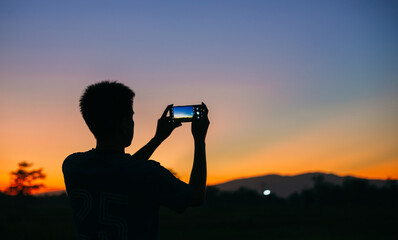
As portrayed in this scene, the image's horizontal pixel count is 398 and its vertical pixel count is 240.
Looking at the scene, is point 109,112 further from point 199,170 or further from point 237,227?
point 237,227

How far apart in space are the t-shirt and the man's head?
0.35 ft

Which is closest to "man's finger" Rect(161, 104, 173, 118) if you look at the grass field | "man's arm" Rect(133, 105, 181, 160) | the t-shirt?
"man's arm" Rect(133, 105, 181, 160)

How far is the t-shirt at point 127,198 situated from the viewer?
5.98 ft

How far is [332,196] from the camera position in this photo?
118m

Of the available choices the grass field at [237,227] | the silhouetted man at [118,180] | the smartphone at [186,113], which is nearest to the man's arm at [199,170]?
the silhouetted man at [118,180]

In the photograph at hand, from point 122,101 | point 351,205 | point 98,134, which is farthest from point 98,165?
point 351,205

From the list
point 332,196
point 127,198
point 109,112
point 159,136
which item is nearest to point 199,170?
point 127,198

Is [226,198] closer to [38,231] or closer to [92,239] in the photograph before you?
[38,231]

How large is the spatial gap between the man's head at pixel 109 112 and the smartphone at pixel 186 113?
36cm

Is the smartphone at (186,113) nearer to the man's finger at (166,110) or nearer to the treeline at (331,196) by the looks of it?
the man's finger at (166,110)

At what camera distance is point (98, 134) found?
1.98 m

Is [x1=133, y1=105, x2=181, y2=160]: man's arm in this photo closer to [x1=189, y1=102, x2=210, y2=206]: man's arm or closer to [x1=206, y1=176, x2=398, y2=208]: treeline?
[x1=189, y1=102, x2=210, y2=206]: man's arm

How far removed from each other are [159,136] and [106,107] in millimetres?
704

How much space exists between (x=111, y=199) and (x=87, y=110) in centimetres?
43
